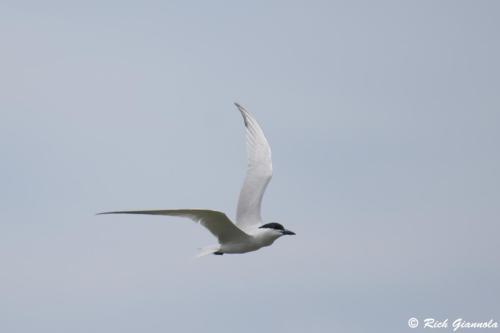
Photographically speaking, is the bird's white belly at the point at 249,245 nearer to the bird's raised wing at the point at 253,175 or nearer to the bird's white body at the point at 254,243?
the bird's white body at the point at 254,243

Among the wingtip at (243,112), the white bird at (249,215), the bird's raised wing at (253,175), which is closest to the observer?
the white bird at (249,215)

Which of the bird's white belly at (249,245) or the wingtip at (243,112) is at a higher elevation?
the wingtip at (243,112)

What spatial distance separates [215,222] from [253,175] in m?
5.11

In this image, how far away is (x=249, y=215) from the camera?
3048 cm

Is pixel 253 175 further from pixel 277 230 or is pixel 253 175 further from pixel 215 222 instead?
pixel 215 222

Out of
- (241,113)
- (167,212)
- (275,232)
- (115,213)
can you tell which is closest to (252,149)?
Answer: (241,113)

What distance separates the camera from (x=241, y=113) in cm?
3198

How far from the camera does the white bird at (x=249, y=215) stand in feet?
85.7

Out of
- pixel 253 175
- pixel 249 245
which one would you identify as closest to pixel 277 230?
pixel 249 245

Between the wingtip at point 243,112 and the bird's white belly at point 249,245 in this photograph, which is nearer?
the bird's white belly at point 249,245

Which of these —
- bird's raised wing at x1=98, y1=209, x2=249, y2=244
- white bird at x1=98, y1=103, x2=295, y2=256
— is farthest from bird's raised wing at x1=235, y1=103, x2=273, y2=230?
bird's raised wing at x1=98, y1=209, x2=249, y2=244

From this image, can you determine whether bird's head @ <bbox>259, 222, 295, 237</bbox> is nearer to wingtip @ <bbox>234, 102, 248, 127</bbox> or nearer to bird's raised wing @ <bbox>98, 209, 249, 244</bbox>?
bird's raised wing @ <bbox>98, 209, 249, 244</bbox>

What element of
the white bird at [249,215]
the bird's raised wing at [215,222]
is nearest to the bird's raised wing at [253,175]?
the white bird at [249,215]

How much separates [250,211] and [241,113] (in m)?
2.87
